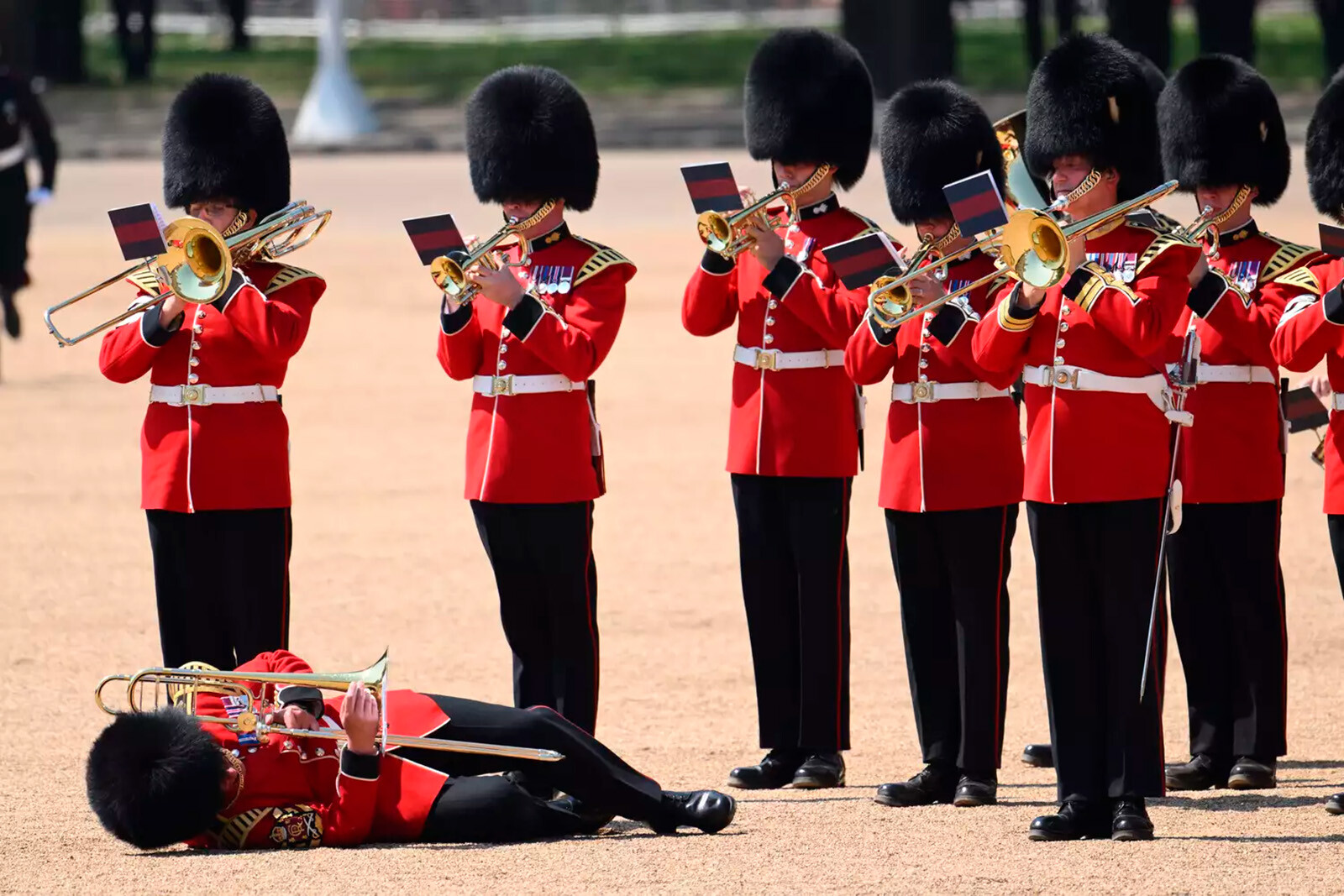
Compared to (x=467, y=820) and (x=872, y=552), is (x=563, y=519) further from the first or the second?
(x=872, y=552)

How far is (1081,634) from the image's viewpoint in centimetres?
480

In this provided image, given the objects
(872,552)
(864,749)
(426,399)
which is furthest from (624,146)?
(864,749)

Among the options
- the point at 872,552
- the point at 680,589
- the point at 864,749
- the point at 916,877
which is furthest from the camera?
the point at 872,552

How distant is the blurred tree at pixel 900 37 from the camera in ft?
70.2

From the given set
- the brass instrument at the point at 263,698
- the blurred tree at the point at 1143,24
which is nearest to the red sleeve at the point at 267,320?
the brass instrument at the point at 263,698

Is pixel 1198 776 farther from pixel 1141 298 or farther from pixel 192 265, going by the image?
pixel 192 265

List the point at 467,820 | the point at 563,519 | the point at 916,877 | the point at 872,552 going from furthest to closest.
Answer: the point at 872,552 < the point at 563,519 < the point at 467,820 < the point at 916,877

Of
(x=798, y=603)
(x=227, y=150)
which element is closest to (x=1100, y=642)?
(x=798, y=603)

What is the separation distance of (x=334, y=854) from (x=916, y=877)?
1.06 meters

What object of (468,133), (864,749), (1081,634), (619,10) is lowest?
(864,749)

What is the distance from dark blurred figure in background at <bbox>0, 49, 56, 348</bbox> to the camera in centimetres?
1209

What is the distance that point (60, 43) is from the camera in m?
25.7

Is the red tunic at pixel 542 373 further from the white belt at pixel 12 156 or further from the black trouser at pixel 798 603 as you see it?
the white belt at pixel 12 156

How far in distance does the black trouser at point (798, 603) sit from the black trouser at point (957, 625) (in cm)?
20
